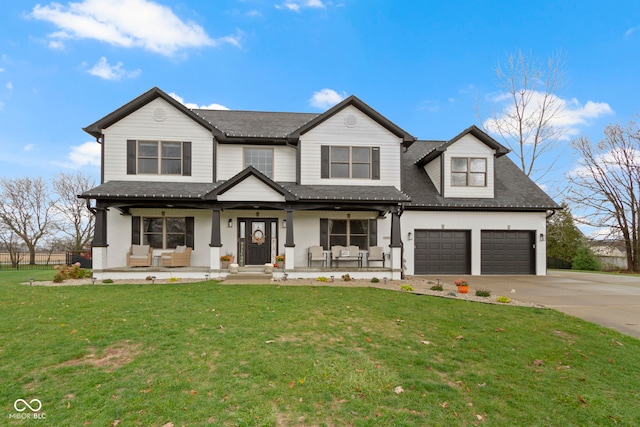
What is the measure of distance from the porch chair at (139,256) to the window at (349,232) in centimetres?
756

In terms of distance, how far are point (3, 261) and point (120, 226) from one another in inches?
888

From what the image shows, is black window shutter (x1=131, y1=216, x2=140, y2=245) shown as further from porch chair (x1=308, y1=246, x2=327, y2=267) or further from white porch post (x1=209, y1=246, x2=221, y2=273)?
porch chair (x1=308, y1=246, x2=327, y2=267)

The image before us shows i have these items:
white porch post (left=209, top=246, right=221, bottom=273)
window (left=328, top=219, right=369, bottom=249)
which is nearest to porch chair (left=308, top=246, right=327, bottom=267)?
window (left=328, top=219, right=369, bottom=249)

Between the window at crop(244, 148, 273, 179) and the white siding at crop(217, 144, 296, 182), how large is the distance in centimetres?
16

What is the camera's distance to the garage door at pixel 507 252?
47.8 ft

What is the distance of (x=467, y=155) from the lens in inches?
575

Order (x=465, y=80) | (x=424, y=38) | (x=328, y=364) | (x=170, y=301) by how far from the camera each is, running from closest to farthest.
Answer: (x=328, y=364) → (x=170, y=301) → (x=424, y=38) → (x=465, y=80)


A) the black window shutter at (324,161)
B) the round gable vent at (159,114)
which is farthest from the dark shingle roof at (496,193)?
the round gable vent at (159,114)

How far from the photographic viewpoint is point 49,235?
2731 cm

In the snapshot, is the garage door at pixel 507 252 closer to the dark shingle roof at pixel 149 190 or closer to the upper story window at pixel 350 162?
the upper story window at pixel 350 162

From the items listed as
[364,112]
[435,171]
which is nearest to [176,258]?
[364,112]

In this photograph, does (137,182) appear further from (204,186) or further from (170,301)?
(170,301)

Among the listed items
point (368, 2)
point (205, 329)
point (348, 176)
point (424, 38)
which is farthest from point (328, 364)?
point (424, 38)

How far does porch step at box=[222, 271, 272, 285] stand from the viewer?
10656 mm
